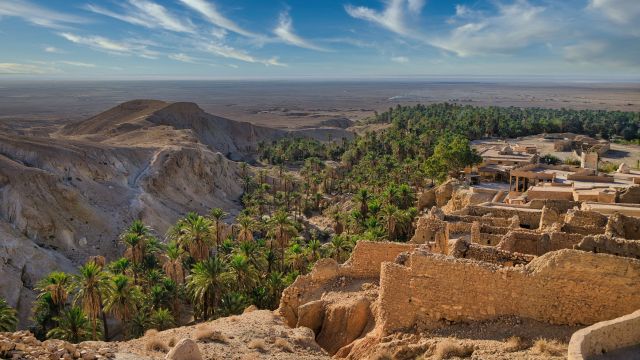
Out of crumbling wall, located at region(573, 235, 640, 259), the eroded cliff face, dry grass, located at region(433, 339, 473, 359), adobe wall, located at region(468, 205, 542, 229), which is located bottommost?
the eroded cliff face

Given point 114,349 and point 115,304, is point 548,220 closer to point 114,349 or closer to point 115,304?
point 114,349

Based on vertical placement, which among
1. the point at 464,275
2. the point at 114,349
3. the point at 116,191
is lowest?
the point at 116,191

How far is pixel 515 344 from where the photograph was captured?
9.90 m

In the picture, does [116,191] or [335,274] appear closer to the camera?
[335,274]

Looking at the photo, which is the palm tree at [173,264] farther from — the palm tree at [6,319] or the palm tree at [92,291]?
the palm tree at [6,319]

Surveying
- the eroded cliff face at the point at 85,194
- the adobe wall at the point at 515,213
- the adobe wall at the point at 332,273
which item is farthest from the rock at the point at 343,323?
the eroded cliff face at the point at 85,194

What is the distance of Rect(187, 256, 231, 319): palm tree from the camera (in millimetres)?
22828

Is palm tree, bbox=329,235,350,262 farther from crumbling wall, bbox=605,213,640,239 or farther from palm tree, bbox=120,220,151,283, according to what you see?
crumbling wall, bbox=605,213,640,239

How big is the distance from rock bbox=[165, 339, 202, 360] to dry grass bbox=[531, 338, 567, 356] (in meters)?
6.79

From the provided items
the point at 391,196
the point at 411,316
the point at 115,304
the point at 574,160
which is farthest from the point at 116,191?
the point at 574,160

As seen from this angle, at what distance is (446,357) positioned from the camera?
10.1 metres

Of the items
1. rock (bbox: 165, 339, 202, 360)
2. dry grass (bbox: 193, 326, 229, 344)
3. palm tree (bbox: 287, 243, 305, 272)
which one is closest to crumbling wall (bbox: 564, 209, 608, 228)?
dry grass (bbox: 193, 326, 229, 344)

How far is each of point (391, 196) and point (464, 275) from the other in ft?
106

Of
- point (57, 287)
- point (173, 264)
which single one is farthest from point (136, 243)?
point (57, 287)
